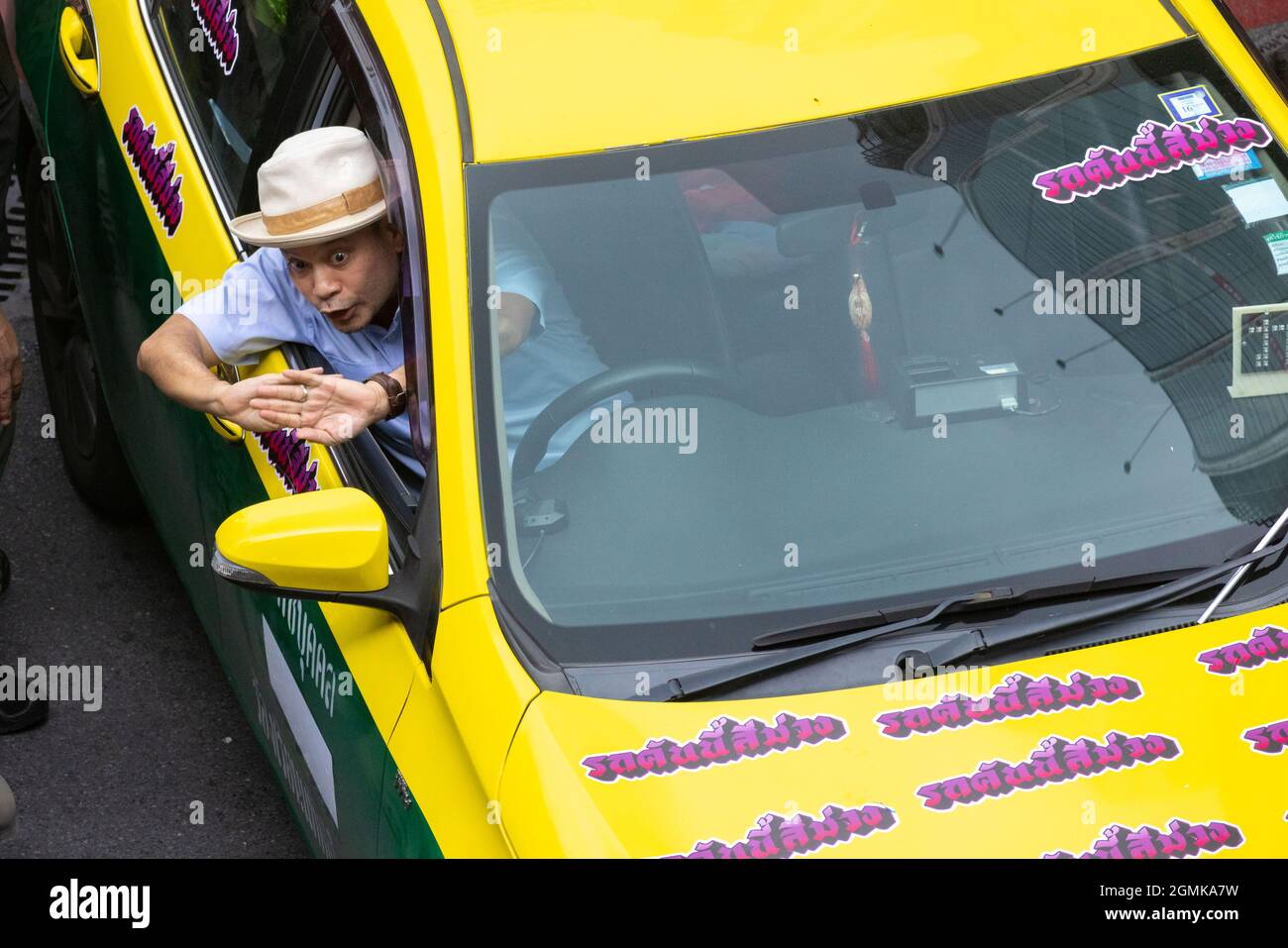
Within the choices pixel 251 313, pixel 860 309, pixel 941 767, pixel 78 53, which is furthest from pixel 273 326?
pixel 941 767

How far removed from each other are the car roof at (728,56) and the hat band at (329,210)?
11.5 inches

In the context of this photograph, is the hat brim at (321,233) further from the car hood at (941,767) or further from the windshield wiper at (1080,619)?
the windshield wiper at (1080,619)

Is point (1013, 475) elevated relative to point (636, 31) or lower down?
lower down

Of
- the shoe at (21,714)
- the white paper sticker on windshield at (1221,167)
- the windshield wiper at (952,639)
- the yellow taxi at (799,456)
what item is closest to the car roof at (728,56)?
the yellow taxi at (799,456)

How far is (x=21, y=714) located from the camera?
382 cm

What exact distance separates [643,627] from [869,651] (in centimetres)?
31

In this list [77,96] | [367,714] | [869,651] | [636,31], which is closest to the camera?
[869,651]

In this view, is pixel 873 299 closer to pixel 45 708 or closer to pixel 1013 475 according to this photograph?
pixel 1013 475

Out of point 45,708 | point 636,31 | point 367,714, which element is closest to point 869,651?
point 367,714

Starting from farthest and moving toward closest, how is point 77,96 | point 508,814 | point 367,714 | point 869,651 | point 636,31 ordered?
point 77,96, point 636,31, point 367,714, point 869,651, point 508,814

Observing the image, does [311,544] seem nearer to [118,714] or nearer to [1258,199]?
[1258,199]

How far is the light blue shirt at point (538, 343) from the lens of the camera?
2473 millimetres

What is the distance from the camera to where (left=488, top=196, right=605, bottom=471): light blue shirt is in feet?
8.11

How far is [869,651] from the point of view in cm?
225
